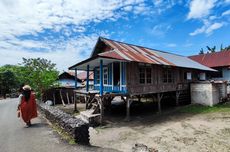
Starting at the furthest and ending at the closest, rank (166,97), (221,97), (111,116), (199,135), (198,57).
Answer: (198,57) → (166,97) → (221,97) → (111,116) → (199,135)

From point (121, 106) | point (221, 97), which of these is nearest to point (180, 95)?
point (221, 97)

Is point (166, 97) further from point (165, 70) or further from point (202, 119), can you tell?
point (202, 119)

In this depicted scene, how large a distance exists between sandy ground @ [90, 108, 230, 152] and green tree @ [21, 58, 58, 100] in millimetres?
11270

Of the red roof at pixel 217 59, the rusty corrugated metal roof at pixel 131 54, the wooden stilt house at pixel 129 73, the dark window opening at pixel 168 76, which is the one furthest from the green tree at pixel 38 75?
the red roof at pixel 217 59

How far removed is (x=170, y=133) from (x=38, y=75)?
621 inches

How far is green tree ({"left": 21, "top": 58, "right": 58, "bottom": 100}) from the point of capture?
21.0m

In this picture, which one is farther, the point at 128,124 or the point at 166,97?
the point at 166,97

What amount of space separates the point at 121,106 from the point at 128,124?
6677 millimetres

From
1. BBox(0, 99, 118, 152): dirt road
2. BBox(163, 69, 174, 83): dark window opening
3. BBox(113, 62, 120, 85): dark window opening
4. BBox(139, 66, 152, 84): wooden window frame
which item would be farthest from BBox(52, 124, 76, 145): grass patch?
BBox(163, 69, 174, 83): dark window opening

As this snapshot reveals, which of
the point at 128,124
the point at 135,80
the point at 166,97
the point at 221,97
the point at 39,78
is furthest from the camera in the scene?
the point at 166,97

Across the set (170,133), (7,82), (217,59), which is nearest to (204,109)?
(170,133)

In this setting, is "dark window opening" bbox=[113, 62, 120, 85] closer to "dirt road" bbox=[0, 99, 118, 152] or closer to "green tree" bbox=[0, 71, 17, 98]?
"dirt road" bbox=[0, 99, 118, 152]

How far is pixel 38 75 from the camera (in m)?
21.0

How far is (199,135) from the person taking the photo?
390 inches
